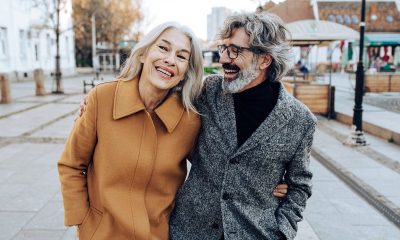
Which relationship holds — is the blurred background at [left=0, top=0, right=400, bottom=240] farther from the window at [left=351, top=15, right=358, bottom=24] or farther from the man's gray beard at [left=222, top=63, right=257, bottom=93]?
the window at [left=351, top=15, right=358, bottom=24]

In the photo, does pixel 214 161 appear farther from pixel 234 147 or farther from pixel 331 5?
pixel 331 5

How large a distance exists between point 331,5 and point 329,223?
42190mm

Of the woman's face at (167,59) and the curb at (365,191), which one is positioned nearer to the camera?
the woman's face at (167,59)

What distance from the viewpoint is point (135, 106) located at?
2047mm

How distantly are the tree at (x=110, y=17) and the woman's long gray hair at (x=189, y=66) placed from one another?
138 ft

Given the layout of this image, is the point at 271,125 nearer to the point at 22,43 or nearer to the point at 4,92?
the point at 4,92

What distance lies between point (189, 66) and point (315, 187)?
4250 millimetres

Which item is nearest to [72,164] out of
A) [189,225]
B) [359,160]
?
[189,225]

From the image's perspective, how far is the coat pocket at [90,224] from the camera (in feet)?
6.94

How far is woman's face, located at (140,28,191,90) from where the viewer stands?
207cm

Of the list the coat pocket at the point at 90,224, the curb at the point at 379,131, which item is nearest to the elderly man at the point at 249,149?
the coat pocket at the point at 90,224

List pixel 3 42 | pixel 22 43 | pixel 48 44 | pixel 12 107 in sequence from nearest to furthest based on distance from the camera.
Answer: pixel 12 107, pixel 3 42, pixel 22 43, pixel 48 44

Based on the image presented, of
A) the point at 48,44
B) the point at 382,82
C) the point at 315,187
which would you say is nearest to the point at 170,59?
the point at 315,187

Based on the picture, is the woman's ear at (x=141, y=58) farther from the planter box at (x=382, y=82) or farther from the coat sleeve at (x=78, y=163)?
the planter box at (x=382, y=82)
